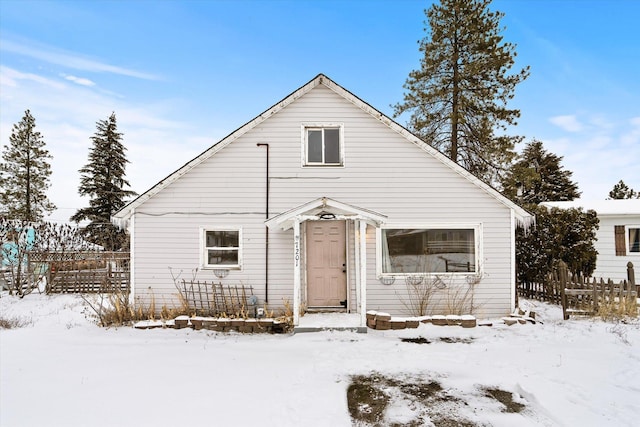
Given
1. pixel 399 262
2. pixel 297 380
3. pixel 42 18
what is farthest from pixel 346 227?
pixel 42 18

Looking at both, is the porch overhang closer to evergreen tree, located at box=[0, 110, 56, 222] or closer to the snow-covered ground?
the snow-covered ground

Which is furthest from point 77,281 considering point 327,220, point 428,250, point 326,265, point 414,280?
point 428,250

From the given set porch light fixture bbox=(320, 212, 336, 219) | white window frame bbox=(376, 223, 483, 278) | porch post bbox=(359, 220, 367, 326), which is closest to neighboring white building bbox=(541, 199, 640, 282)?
white window frame bbox=(376, 223, 483, 278)

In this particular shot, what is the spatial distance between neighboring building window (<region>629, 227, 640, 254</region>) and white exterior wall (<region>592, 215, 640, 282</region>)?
0.23 m

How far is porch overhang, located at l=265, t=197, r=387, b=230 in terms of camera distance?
8.25 meters

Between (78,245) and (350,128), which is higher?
(350,128)

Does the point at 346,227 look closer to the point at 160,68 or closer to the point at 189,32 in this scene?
the point at 189,32

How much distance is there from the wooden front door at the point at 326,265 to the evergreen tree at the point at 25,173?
3117cm

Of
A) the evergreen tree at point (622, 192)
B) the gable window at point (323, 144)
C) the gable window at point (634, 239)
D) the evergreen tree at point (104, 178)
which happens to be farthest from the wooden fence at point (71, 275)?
the evergreen tree at point (622, 192)

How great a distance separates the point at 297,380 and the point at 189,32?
13.4 metres

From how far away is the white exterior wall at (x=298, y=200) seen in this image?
30.9 feet

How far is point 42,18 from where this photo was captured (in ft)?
36.4

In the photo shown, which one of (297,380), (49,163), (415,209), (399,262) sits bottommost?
(297,380)

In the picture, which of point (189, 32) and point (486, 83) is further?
point (486, 83)
